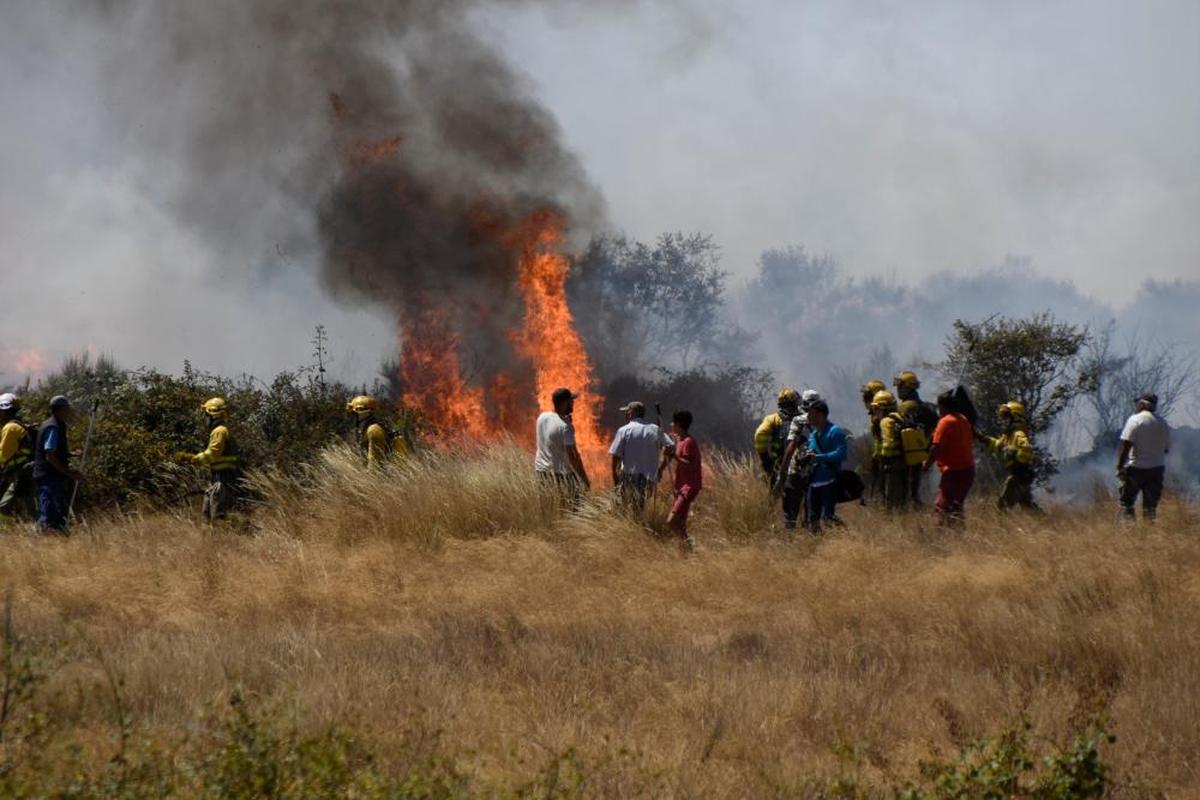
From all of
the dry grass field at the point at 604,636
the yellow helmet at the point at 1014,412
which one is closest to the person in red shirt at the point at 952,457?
the dry grass field at the point at 604,636

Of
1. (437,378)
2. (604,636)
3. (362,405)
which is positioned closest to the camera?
(604,636)

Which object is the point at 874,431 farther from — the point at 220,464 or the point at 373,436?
the point at 220,464

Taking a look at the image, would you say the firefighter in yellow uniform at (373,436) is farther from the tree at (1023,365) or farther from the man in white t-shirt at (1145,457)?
the tree at (1023,365)

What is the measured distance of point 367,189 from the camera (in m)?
25.0

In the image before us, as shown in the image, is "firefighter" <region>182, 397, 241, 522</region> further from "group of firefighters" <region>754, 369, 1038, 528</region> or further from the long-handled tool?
"group of firefighters" <region>754, 369, 1038, 528</region>

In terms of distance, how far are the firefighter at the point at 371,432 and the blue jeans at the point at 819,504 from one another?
4.02m

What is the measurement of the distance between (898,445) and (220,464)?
639cm

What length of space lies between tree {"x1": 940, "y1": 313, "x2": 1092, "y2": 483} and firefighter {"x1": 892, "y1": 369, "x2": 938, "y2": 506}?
35.1 feet

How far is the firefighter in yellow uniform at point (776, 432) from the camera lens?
14172 millimetres

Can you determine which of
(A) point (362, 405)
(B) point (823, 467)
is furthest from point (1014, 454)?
(A) point (362, 405)

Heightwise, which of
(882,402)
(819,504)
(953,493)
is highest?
(882,402)

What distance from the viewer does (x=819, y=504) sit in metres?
12.7

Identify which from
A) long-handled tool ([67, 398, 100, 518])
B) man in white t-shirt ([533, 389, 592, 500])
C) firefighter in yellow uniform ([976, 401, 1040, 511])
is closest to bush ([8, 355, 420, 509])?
long-handled tool ([67, 398, 100, 518])

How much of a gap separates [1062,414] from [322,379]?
14.9 m
